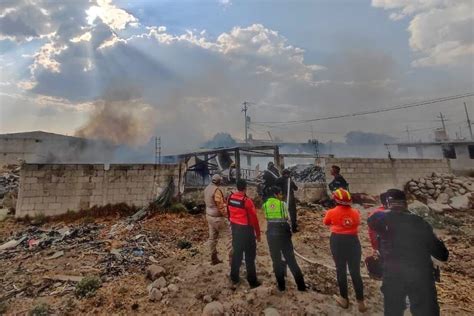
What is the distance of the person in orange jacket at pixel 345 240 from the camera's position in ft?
11.2

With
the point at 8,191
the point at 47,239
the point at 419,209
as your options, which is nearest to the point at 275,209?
the point at 47,239

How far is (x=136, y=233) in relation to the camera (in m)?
7.53

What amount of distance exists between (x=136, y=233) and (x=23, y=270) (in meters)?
2.61

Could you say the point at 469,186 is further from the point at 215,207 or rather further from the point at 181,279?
the point at 181,279

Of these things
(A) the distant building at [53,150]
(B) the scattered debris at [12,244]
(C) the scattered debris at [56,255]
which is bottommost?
(C) the scattered debris at [56,255]

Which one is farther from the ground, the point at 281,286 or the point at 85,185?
the point at 85,185

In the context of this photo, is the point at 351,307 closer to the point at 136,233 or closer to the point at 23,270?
the point at 136,233

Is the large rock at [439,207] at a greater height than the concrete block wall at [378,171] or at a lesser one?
lesser

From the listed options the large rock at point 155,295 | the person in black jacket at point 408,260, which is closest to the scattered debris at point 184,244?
the large rock at point 155,295

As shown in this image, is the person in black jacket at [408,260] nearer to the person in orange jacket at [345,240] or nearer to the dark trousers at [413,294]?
the dark trousers at [413,294]

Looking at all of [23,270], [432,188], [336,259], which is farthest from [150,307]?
[432,188]

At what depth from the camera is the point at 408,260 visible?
262cm

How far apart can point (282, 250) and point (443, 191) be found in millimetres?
9782

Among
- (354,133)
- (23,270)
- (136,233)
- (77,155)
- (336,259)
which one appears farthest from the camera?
(354,133)
